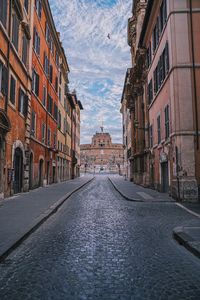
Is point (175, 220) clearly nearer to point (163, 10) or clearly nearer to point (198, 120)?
point (198, 120)

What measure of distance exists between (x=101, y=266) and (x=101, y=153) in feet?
433

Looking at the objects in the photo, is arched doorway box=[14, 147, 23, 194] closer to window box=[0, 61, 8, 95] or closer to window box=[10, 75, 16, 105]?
window box=[10, 75, 16, 105]

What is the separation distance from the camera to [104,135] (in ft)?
468

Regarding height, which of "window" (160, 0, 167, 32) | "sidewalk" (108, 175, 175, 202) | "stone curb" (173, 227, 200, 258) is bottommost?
Result: "stone curb" (173, 227, 200, 258)

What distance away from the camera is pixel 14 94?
14.6 metres

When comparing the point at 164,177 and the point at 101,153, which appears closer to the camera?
the point at 164,177

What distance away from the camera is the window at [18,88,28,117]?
16.0 meters

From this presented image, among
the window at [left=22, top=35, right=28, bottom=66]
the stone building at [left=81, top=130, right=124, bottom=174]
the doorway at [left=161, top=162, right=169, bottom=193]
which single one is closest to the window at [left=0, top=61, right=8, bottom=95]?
the window at [left=22, top=35, right=28, bottom=66]

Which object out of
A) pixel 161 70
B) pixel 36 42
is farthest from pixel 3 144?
pixel 36 42

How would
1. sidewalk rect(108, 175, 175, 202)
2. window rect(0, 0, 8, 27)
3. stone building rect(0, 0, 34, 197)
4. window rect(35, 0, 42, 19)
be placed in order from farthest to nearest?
window rect(35, 0, 42, 19) → sidewalk rect(108, 175, 175, 202) → stone building rect(0, 0, 34, 197) → window rect(0, 0, 8, 27)

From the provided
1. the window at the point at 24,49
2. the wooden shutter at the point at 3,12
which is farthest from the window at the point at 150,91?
the wooden shutter at the point at 3,12

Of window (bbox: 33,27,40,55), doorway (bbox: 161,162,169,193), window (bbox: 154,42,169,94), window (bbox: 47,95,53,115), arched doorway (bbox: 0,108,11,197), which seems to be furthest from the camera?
window (bbox: 47,95,53,115)

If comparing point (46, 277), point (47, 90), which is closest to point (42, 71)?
point (47, 90)

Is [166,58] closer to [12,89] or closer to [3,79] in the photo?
[12,89]
